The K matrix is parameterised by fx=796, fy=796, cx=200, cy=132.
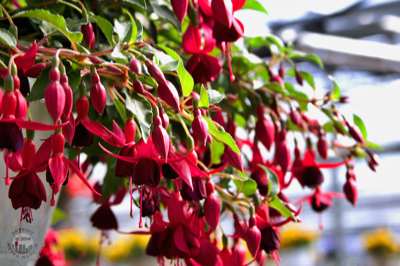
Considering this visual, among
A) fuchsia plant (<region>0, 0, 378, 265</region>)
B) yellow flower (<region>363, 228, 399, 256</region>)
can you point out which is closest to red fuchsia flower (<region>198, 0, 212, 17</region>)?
fuchsia plant (<region>0, 0, 378, 265</region>)

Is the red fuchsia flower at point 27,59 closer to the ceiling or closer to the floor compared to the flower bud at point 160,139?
closer to the ceiling

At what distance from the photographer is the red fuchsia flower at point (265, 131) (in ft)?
2.25

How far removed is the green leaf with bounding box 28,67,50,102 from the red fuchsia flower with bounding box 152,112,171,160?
89 mm

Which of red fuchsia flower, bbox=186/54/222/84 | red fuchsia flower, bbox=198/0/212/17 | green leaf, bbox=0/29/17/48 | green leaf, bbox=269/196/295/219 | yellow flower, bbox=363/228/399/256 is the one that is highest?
red fuchsia flower, bbox=198/0/212/17

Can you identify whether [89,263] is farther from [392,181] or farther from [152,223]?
[392,181]

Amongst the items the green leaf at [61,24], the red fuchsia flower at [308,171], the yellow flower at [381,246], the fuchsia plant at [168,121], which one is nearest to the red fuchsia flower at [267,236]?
the fuchsia plant at [168,121]

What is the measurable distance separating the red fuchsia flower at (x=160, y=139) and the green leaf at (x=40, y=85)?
0.29ft

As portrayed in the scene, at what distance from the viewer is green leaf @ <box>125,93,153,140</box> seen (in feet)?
1.70

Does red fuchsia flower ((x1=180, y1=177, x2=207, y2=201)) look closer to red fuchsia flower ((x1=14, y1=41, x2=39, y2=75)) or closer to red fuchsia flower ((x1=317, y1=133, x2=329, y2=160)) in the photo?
red fuchsia flower ((x1=14, y1=41, x2=39, y2=75))

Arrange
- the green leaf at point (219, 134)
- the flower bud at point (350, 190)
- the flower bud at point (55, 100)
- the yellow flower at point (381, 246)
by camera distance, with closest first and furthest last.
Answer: the flower bud at point (55, 100), the green leaf at point (219, 134), the flower bud at point (350, 190), the yellow flower at point (381, 246)

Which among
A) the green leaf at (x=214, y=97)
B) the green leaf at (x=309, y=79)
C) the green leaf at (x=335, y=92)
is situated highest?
the green leaf at (x=214, y=97)

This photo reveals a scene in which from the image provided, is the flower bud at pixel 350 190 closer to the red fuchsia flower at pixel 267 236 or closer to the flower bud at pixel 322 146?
the flower bud at pixel 322 146

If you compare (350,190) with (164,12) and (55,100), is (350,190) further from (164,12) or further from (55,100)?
(55,100)

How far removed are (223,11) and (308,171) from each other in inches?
9.9
